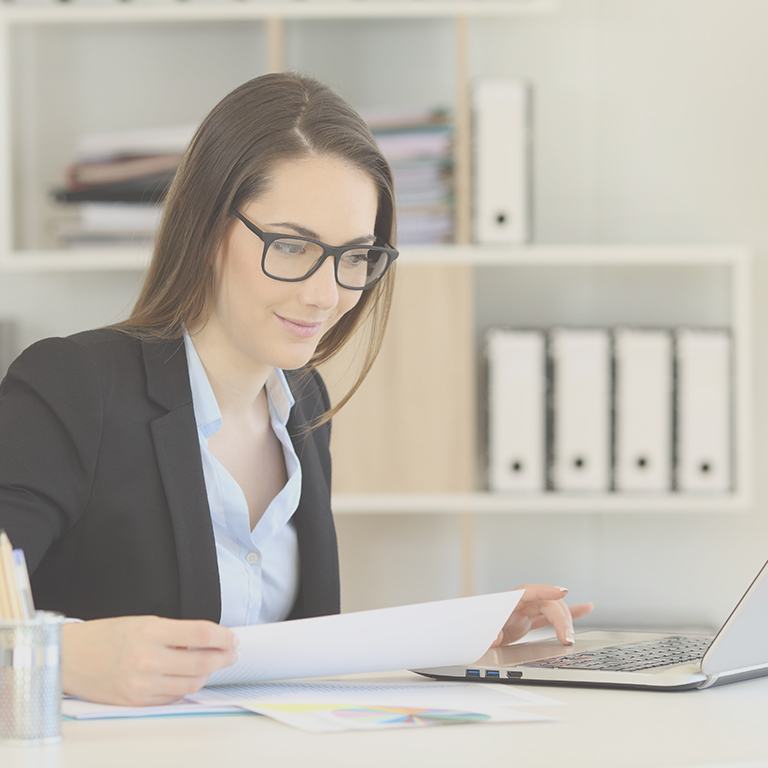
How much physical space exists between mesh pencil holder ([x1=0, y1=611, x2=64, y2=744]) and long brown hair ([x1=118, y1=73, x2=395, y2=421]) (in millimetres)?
548

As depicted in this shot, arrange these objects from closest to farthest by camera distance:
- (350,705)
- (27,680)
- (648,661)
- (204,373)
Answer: (27,680)
(350,705)
(648,661)
(204,373)

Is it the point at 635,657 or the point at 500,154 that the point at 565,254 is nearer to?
the point at 500,154

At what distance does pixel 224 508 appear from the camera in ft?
3.75

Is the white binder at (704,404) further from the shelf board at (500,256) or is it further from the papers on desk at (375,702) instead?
the papers on desk at (375,702)

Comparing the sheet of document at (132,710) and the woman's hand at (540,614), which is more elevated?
the sheet of document at (132,710)

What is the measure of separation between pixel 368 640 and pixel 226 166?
575mm

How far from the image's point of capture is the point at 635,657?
3.18 ft

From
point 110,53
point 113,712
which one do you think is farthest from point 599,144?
point 113,712

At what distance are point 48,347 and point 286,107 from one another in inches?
15.2

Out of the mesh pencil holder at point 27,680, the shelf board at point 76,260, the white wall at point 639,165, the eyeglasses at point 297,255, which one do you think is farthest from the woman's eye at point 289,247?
the white wall at point 639,165

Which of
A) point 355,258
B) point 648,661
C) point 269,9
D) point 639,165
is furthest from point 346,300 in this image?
point 639,165

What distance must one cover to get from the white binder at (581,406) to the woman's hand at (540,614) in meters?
1.05

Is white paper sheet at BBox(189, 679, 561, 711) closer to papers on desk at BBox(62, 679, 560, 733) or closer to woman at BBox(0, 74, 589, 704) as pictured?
papers on desk at BBox(62, 679, 560, 733)

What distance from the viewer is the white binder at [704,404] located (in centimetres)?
212
